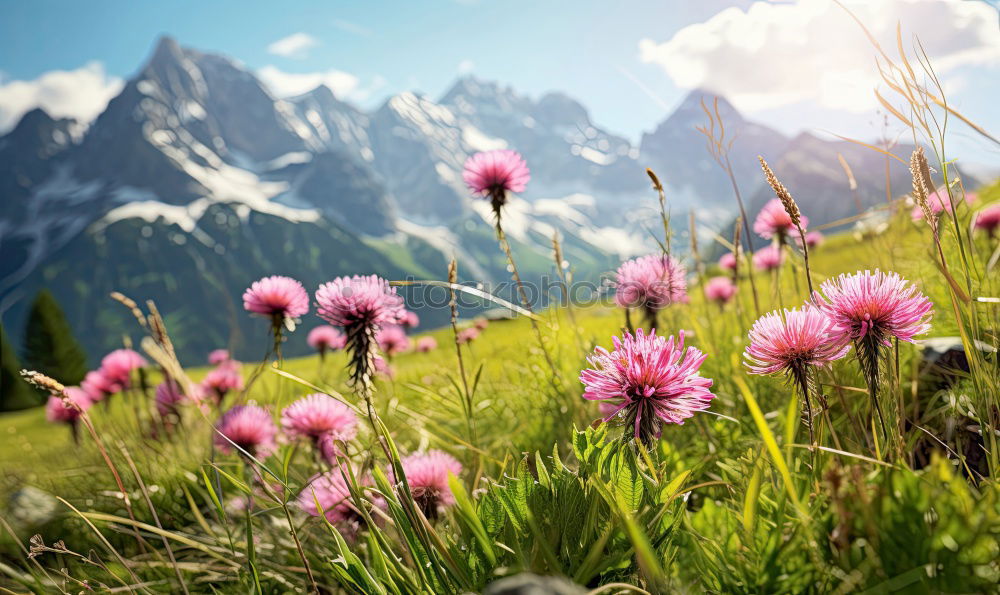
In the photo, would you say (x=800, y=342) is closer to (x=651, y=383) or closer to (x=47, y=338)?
(x=651, y=383)

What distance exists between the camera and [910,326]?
138 cm

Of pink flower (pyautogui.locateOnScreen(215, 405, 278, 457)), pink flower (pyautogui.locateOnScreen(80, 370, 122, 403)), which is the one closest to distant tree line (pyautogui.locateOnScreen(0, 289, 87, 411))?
pink flower (pyautogui.locateOnScreen(80, 370, 122, 403))

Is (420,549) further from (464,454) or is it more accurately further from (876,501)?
(464,454)

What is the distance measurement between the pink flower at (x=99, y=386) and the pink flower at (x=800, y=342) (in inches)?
184

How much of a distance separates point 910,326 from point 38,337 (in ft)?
181

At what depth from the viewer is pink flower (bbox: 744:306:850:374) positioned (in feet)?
4.41

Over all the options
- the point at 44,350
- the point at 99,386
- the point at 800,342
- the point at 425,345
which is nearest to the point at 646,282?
the point at 800,342

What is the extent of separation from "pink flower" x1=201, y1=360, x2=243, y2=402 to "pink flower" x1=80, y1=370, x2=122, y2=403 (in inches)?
25.0

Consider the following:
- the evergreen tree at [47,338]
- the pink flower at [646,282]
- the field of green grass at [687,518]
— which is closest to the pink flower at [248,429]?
the field of green grass at [687,518]

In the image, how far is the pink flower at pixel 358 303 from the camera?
5.96 ft

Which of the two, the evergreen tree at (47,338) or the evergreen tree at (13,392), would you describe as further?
the evergreen tree at (47,338)

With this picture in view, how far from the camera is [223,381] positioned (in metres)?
4.41

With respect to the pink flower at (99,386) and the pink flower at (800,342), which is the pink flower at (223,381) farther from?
the pink flower at (800,342)

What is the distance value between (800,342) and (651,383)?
14.7 inches
